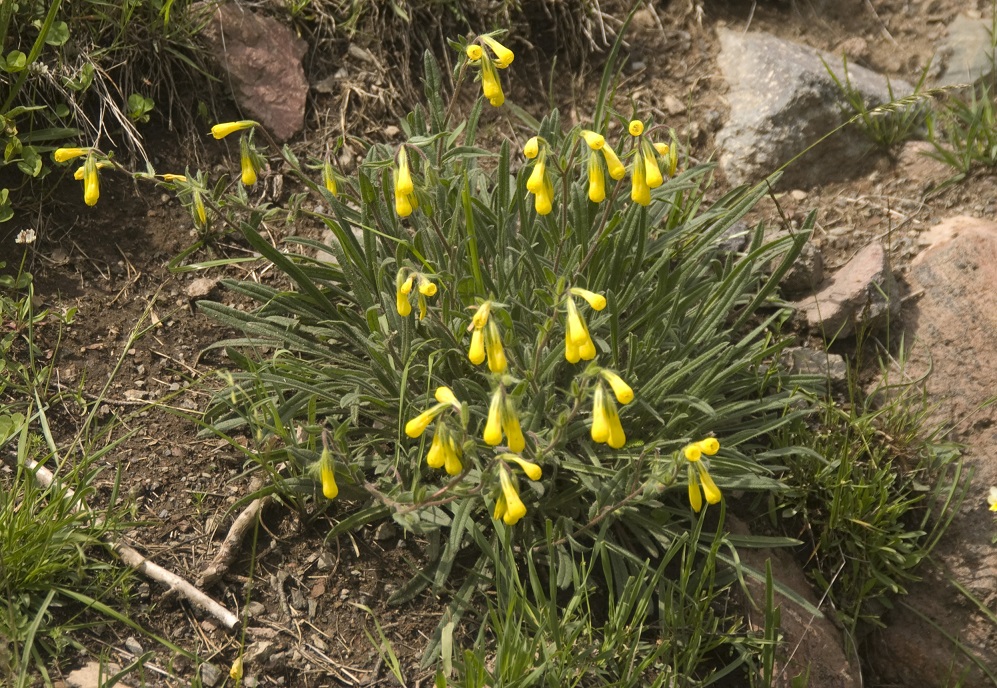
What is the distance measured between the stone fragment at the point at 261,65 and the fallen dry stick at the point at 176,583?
1.88m

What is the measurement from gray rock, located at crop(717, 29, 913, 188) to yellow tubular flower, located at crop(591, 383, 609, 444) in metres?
2.30

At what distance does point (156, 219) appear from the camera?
3.89m

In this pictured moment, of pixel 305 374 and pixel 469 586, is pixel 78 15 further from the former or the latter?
pixel 469 586

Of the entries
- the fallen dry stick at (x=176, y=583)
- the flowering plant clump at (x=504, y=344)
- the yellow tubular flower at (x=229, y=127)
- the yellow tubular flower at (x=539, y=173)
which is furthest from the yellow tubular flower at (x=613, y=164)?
the fallen dry stick at (x=176, y=583)

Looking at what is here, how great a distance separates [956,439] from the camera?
3.70m

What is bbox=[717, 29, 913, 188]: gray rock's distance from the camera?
4.45m

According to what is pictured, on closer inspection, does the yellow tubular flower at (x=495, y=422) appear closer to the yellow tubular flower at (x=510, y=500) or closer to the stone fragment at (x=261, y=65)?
the yellow tubular flower at (x=510, y=500)

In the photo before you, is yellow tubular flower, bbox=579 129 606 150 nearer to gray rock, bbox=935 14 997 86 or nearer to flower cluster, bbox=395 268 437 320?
flower cluster, bbox=395 268 437 320

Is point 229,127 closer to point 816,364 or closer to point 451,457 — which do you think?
point 451,457

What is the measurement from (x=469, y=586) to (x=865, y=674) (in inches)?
60.7

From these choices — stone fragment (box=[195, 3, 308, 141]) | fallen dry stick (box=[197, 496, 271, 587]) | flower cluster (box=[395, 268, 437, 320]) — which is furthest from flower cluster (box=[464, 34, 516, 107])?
stone fragment (box=[195, 3, 308, 141])

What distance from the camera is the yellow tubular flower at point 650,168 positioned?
2.71m

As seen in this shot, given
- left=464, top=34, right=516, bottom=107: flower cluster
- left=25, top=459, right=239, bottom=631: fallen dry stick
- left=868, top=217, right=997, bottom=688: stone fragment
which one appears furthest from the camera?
left=868, top=217, right=997, bottom=688: stone fragment

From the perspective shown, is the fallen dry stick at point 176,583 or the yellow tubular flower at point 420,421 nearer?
the yellow tubular flower at point 420,421
